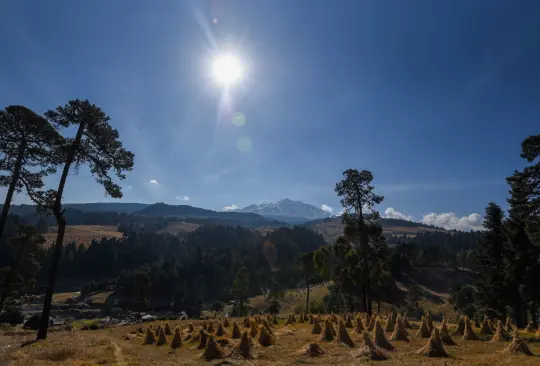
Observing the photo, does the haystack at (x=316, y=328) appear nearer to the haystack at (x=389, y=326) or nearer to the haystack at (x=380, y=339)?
the haystack at (x=389, y=326)

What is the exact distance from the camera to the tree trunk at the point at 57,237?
22312 mm

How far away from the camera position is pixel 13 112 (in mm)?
22734

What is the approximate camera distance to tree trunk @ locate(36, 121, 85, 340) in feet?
73.2

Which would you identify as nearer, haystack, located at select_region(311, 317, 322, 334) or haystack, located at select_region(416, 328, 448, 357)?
haystack, located at select_region(416, 328, 448, 357)

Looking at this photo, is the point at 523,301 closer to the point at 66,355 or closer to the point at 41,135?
the point at 66,355

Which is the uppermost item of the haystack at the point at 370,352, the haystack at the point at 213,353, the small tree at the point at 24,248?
the small tree at the point at 24,248

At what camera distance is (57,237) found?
22516 mm

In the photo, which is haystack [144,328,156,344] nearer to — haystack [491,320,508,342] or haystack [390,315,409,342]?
haystack [390,315,409,342]

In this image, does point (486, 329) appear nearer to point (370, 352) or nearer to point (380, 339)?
point (380, 339)

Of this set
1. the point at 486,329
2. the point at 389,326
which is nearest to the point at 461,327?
the point at 486,329

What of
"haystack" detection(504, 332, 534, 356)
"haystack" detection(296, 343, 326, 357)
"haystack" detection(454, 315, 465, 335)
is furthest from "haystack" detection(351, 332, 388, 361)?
"haystack" detection(454, 315, 465, 335)

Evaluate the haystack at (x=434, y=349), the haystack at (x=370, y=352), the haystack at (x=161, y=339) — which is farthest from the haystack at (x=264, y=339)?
the haystack at (x=434, y=349)

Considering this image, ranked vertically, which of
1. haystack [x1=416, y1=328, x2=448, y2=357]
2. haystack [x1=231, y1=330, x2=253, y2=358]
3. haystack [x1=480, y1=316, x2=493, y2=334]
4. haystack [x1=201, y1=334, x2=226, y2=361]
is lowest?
haystack [x1=201, y1=334, x2=226, y2=361]

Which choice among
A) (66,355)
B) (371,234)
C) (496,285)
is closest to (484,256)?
(496,285)
